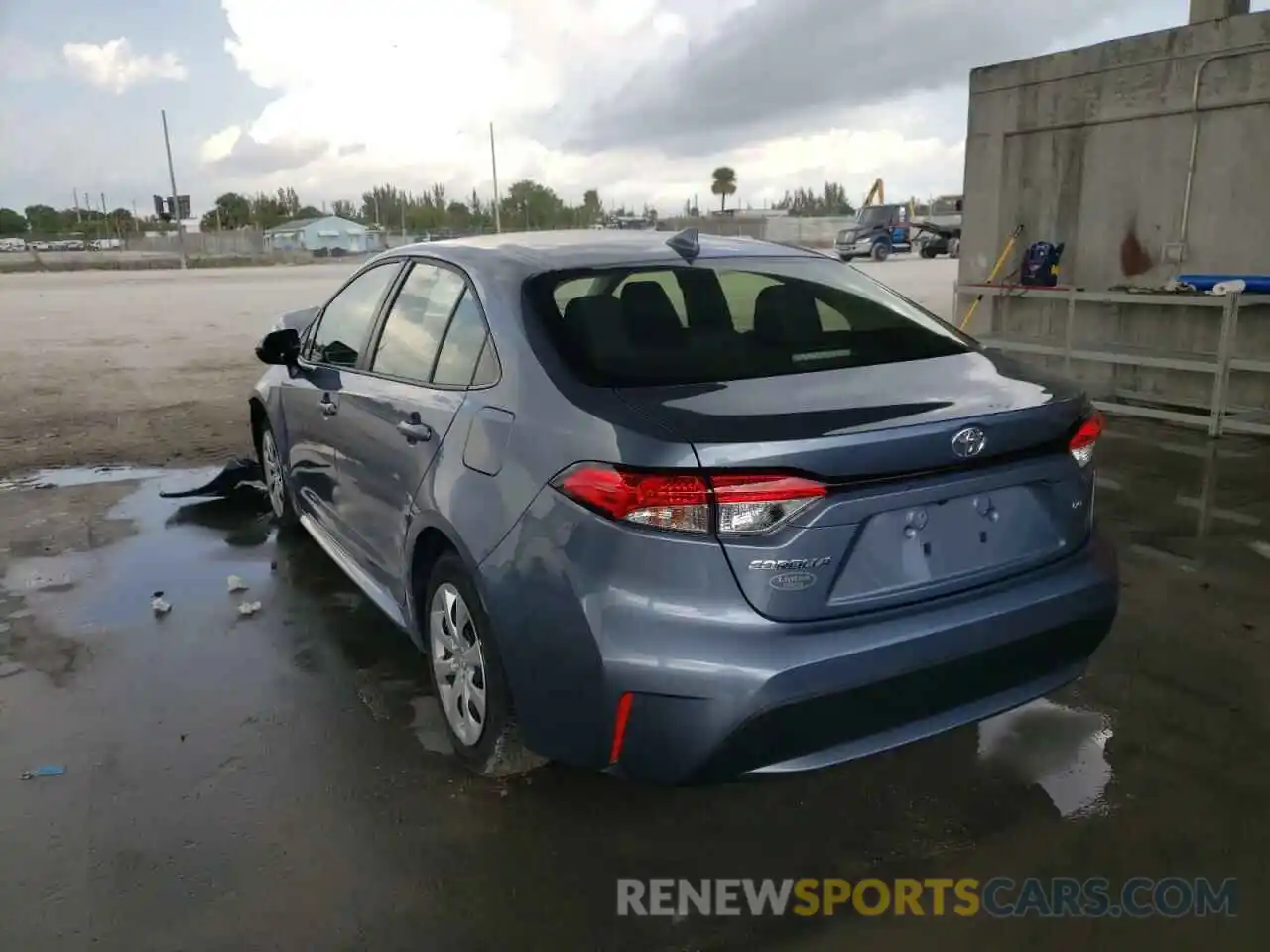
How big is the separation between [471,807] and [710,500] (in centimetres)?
134

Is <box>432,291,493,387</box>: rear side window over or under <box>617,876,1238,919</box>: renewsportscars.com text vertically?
over

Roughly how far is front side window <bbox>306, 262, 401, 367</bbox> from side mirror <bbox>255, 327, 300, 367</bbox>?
80mm

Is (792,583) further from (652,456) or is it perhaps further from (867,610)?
(652,456)

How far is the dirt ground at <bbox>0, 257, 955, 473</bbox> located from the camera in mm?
8125

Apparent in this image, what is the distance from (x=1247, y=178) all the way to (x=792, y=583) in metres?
7.98

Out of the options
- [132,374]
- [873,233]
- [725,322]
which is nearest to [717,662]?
[725,322]

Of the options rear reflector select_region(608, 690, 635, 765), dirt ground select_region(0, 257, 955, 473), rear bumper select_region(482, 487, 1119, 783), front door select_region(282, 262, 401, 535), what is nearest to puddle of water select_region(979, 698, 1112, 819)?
rear bumper select_region(482, 487, 1119, 783)

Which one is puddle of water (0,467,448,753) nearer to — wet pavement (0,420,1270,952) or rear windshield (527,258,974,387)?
wet pavement (0,420,1270,952)

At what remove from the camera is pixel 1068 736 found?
3357 millimetres

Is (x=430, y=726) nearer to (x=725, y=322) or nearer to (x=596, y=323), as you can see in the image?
(x=596, y=323)

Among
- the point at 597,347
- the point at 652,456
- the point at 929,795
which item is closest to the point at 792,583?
the point at 652,456

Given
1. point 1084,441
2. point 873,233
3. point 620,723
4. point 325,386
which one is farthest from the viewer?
point 873,233

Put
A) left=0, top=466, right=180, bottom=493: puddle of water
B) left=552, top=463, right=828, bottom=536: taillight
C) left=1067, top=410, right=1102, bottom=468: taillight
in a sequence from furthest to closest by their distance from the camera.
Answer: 1. left=0, top=466, right=180, bottom=493: puddle of water
2. left=1067, top=410, right=1102, bottom=468: taillight
3. left=552, top=463, right=828, bottom=536: taillight

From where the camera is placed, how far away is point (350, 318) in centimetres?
432
